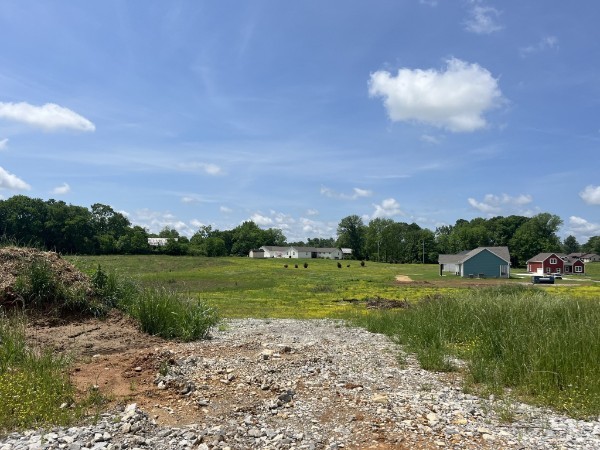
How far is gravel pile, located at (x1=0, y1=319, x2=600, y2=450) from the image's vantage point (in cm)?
617

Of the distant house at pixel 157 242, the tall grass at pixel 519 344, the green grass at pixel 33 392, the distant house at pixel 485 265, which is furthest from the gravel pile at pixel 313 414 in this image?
the distant house at pixel 157 242

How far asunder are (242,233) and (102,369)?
505ft

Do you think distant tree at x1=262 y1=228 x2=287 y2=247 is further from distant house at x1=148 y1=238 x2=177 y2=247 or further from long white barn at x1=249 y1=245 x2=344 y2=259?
distant house at x1=148 y1=238 x2=177 y2=247

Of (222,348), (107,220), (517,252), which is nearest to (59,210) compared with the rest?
(107,220)

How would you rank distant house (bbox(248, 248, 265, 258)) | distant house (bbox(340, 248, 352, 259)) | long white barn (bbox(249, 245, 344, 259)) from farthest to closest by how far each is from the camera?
distant house (bbox(340, 248, 352, 259))
long white barn (bbox(249, 245, 344, 259))
distant house (bbox(248, 248, 265, 258))

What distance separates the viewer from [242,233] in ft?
532

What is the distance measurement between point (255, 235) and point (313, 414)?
157694 mm

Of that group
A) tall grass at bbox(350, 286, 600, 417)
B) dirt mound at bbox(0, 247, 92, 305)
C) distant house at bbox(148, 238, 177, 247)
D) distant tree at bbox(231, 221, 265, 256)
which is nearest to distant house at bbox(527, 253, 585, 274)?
tall grass at bbox(350, 286, 600, 417)

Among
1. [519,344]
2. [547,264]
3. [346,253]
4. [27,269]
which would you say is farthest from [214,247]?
[519,344]

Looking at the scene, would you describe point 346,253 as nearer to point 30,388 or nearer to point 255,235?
point 255,235

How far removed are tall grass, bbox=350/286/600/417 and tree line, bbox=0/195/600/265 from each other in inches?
3143

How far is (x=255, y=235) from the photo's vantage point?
6457 inches

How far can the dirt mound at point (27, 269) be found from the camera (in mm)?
13164

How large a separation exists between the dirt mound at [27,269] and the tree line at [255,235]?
72.1 m
